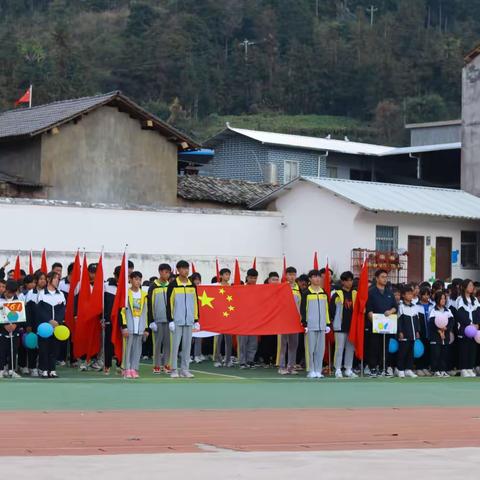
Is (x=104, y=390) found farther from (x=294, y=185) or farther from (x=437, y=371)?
(x=294, y=185)

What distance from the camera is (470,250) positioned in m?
38.2

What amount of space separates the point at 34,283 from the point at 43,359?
1184 millimetres

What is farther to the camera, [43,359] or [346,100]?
[346,100]

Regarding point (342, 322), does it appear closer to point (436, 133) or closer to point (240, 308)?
point (240, 308)

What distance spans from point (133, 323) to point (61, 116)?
18359 millimetres

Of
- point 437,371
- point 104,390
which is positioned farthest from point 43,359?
point 437,371

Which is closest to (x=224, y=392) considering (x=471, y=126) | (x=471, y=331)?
(x=471, y=331)

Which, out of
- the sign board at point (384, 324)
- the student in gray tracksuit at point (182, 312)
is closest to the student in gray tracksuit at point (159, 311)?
the student in gray tracksuit at point (182, 312)

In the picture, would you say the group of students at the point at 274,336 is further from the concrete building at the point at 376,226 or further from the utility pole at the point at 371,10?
the utility pole at the point at 371,10

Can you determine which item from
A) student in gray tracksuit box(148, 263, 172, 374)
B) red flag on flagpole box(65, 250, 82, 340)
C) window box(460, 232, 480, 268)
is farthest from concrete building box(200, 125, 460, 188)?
student in gray tracksuit box(148, 263, 172, 374)

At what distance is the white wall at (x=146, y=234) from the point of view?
30.4 metres

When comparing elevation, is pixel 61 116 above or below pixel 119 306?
above

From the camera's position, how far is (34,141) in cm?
3512

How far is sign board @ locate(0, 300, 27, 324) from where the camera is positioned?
1745 centimetres
